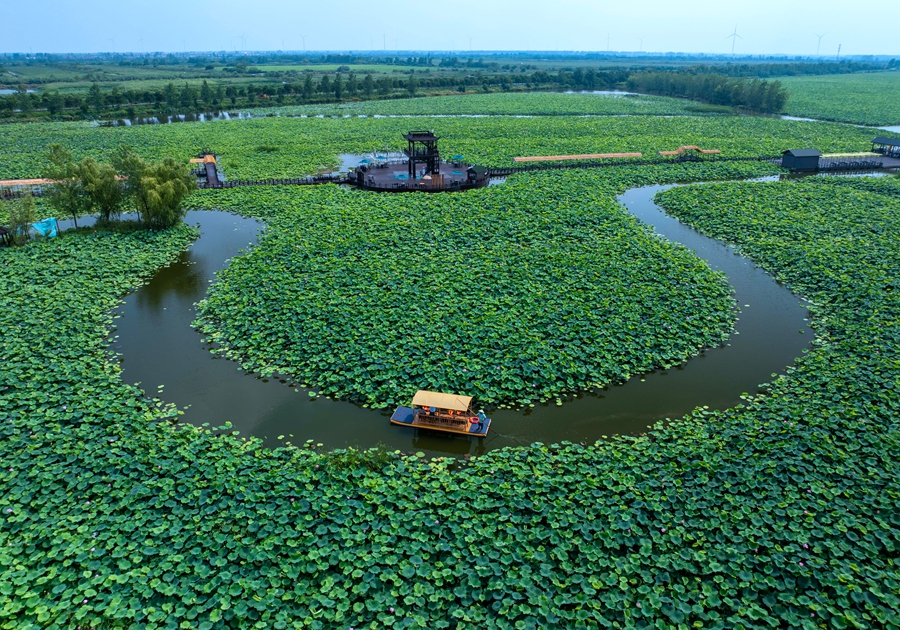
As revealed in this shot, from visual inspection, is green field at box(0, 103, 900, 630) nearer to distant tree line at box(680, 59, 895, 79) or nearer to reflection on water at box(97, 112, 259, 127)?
reflection on water at box(97, 112, 259, 127)

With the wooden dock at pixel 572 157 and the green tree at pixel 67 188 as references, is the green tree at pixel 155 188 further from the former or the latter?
the wooden dock at pixel 572 157

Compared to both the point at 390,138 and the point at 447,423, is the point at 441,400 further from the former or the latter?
the point at 390,138

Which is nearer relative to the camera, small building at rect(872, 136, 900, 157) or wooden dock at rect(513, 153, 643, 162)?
wooden dock at rect(513, 153, 643, 162)

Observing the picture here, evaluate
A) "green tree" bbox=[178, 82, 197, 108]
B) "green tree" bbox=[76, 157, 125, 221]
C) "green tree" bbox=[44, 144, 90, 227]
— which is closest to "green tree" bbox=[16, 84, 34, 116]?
"green tree" bbox=[178, 82, 197, 108]

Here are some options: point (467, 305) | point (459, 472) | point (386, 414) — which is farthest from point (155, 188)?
point (459, 472)

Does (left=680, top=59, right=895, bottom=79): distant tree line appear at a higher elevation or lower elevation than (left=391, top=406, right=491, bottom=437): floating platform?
higher
